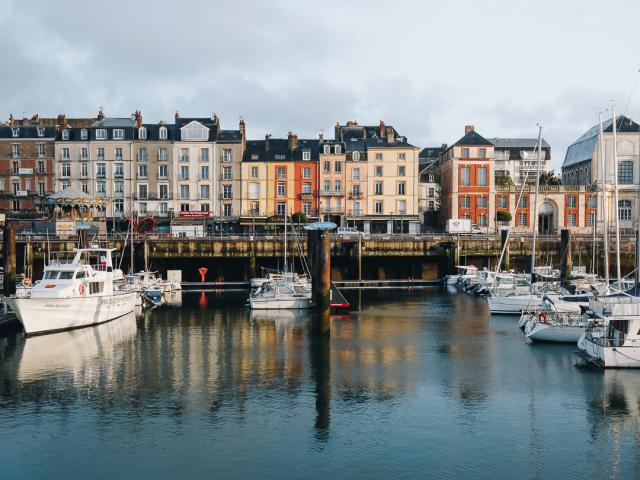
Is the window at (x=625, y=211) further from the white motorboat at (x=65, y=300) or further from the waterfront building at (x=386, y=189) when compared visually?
the white motorboat at (x=65, y=300)

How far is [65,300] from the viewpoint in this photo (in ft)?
147

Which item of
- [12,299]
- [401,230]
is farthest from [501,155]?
[12,299]

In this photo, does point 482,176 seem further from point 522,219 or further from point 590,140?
point 590,140

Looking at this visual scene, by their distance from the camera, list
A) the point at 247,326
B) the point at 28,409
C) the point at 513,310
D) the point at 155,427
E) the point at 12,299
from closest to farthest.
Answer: the point at 155,427, the point at 28,409, the point at 12,299, the point at 247,326, the point at 513,310

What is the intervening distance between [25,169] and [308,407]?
2947 inches

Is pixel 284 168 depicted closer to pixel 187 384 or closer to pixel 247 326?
pixel 247 326

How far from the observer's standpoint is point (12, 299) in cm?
4231

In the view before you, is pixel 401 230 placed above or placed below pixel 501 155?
below

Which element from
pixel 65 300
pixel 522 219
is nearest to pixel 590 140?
pixel 522 219

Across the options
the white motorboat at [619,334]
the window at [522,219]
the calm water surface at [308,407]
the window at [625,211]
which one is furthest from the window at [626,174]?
the white motorboat at [619,334]

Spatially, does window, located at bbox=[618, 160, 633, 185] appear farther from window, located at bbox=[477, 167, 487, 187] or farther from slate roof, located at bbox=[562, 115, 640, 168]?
window, located at bbox=[477, 167, 487, 187]

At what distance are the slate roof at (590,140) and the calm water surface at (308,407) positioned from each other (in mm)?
57184

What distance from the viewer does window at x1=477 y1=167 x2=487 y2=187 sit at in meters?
93.2

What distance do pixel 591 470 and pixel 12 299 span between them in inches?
1286
